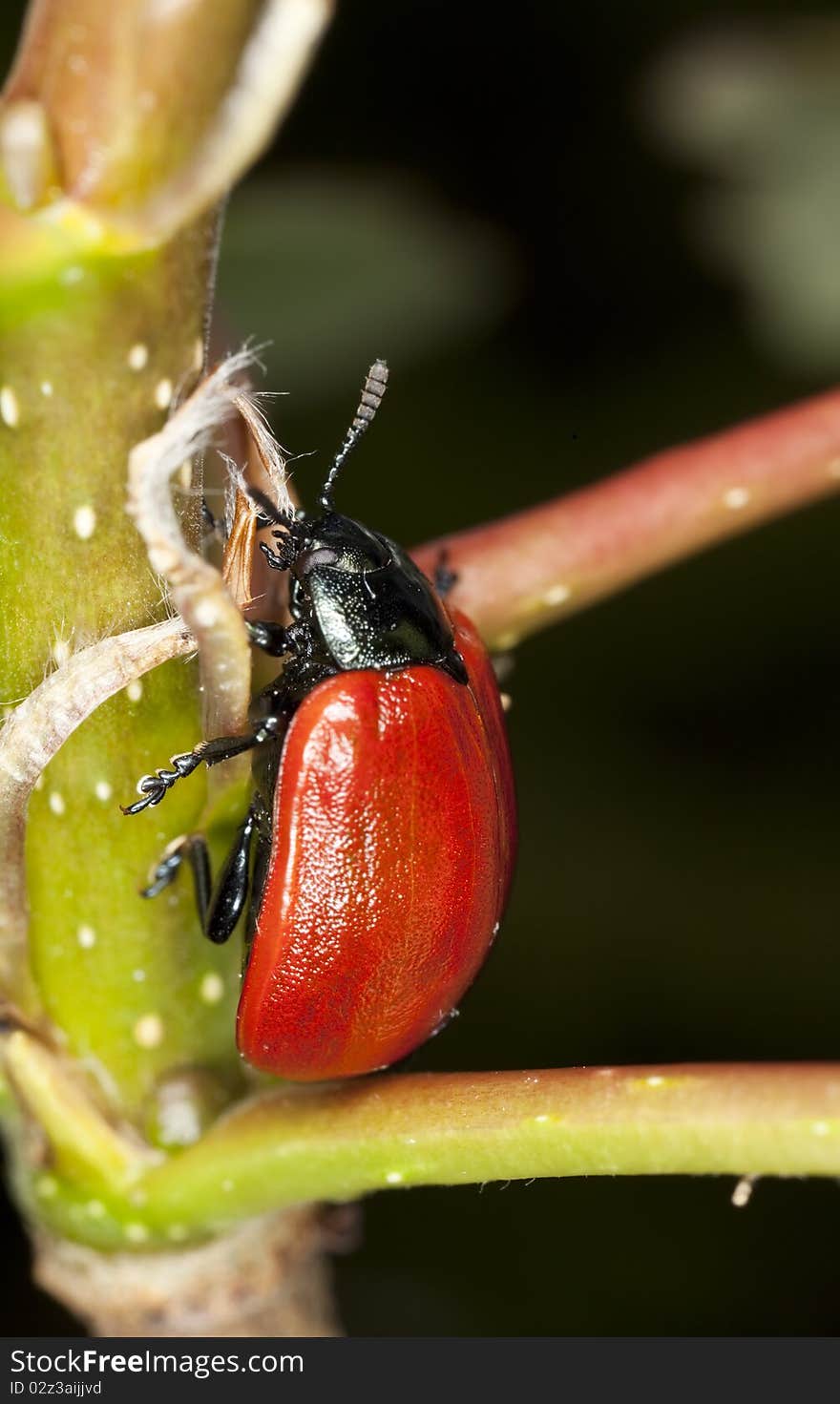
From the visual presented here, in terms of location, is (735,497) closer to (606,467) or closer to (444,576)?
(444,576)

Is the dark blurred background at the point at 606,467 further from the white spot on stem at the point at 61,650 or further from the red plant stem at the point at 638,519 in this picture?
the white spot on stem at the point at 61,650

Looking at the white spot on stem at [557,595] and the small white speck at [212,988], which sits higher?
the white spot on stem at [557,595]

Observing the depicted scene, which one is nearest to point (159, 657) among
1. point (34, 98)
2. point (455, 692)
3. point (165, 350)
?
point (165, 350)

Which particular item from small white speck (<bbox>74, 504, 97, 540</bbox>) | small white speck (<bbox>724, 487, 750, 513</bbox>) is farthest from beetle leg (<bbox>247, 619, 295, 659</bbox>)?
small white speck (<bbox>724, 487, 750, 513</bbox>)

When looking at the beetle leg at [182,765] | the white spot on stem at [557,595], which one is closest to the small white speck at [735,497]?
the white spot on stem at [557,595]

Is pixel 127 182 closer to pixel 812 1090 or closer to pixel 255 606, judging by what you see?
pixel 255 606
